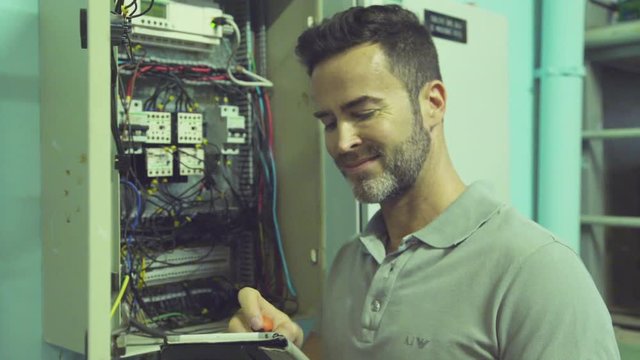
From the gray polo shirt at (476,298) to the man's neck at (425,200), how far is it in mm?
45

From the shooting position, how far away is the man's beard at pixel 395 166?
1118 mm

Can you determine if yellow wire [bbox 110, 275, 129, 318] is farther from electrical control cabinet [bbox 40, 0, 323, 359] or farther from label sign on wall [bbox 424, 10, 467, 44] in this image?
label sign on wall [bbox 424, 10, 467, 44]

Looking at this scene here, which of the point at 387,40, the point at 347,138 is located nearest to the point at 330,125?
the point at 347,138

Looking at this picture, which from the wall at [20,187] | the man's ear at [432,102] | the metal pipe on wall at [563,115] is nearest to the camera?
the man's ear at [432,102]

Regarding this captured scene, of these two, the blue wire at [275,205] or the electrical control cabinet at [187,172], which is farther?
the blue wire at [275,205]

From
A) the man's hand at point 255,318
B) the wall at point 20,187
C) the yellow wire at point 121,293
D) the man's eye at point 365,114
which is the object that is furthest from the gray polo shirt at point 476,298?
the wall at point 20,187

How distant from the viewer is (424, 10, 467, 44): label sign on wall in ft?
5.52

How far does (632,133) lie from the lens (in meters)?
2.13

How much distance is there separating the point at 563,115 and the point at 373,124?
131cm

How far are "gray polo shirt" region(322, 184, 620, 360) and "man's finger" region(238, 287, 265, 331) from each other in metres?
0.18

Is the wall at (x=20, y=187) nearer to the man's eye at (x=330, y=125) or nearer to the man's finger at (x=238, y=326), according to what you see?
the man's finger at (x=238, y=326)

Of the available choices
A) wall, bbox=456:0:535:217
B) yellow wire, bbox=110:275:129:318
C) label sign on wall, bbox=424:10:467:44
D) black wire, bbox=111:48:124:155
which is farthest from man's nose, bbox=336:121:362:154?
wall, bbox=456:0:535:217

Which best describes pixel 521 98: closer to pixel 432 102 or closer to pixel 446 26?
pixel 446 26

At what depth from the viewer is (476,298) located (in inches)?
38.7
